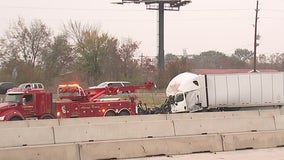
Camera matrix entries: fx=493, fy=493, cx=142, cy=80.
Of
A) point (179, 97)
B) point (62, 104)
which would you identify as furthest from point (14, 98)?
point (179, 97)

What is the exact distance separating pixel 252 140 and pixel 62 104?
53.5ft

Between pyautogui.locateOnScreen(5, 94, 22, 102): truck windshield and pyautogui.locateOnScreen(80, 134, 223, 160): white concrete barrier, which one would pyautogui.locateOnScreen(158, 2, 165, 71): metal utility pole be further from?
pyautogui.locateOnScreen(80, 134, 223, 160): white concrete barrier

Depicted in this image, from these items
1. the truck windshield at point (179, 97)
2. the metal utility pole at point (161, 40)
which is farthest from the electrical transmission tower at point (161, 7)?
the truck windshield at point (179, 97)

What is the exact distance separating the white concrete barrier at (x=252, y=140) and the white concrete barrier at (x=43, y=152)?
14.1 feet

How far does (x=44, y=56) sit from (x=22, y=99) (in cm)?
5729

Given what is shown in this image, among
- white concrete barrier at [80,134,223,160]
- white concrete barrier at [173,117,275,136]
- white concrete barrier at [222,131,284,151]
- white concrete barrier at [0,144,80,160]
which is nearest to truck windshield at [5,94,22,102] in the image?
white concrete barrier at [173,117,275,136]

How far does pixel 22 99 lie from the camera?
26.4 metres

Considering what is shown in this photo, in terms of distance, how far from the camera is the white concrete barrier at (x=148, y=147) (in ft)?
37.7

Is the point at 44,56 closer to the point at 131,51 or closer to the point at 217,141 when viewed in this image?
the point at 131,51

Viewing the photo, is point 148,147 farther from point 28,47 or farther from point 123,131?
point 28,47

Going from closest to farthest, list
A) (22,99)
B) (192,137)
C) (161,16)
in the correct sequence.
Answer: (192,137) → (22,99) → (161,16)

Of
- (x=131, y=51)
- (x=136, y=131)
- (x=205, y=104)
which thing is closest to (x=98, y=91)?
(x=205, y=104)

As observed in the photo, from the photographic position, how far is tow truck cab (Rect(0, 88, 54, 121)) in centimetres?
2566

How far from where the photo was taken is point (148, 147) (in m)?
12.2
